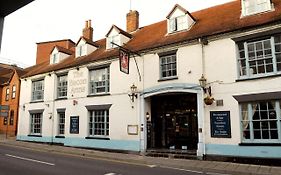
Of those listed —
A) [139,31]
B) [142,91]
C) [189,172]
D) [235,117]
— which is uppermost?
[139,31]

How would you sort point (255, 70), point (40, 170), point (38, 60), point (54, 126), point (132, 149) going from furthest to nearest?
point (38, 60) < point (54, 126) < point (132, 149) < point (255, 70) < point (40, 170)

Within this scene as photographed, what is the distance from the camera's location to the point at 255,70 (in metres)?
13.5

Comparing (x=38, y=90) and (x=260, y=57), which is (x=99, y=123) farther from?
(x=260, y=57)

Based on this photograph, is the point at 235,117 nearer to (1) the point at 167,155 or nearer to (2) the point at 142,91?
(1) the point at 167,155

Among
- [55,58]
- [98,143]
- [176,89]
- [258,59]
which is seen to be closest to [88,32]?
[55,58]

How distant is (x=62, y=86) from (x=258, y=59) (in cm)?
1550

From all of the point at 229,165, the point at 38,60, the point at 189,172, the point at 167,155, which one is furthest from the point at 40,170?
the point at 38,60

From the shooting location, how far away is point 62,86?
2242cm

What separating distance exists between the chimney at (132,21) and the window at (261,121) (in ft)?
42.4

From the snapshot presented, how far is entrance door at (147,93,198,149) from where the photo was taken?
16625 mm

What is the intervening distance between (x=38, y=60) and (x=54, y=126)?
15.9m

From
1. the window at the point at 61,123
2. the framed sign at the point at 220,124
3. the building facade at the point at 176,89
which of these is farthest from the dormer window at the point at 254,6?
the window at the point at 61,123

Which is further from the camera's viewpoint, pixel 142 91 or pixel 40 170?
pixel 142 91

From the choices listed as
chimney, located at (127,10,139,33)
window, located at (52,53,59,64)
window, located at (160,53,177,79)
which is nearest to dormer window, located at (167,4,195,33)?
window, located at (160,53,177,79)
